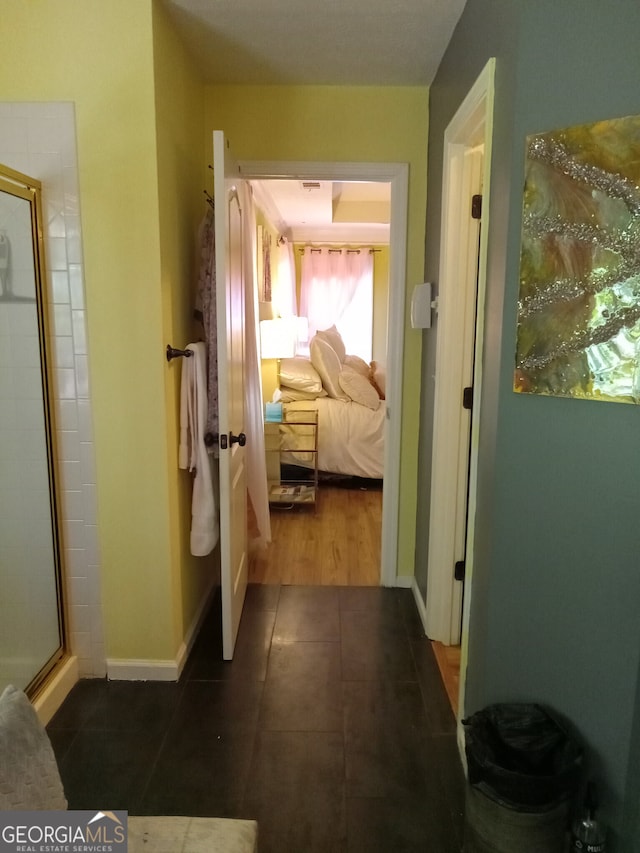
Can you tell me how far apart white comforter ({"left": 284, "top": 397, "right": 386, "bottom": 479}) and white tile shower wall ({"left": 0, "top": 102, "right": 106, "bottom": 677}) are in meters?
2.53

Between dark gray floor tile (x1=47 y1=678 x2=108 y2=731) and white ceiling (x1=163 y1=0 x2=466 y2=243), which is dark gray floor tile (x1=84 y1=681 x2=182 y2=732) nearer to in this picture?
dark gray floor tile (x1=47 y1=678 x2=108 y2=731)

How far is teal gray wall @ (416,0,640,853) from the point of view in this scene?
131cm

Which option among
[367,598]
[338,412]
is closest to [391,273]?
[367,598]

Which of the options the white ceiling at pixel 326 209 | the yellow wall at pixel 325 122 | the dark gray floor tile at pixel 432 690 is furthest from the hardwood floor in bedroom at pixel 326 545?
the white ceiling at pixel 326 209

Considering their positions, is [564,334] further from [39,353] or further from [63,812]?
[39,353]

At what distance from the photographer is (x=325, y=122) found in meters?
2.72

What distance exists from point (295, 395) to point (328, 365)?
1.43 feet

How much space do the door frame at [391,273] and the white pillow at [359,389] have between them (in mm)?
1838

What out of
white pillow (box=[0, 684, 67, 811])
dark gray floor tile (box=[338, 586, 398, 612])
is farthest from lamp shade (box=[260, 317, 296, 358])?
white pillow (box=[0, 684, 67, 811])

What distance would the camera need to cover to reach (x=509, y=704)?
154cm

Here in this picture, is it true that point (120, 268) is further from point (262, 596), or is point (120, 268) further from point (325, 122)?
point (262, 596)

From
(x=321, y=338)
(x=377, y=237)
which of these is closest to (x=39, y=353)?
(x=321, y=338)

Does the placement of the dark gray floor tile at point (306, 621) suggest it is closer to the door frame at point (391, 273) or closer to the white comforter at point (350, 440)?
the door frame at point (391, 273)

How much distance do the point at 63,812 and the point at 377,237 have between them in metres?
6.70
